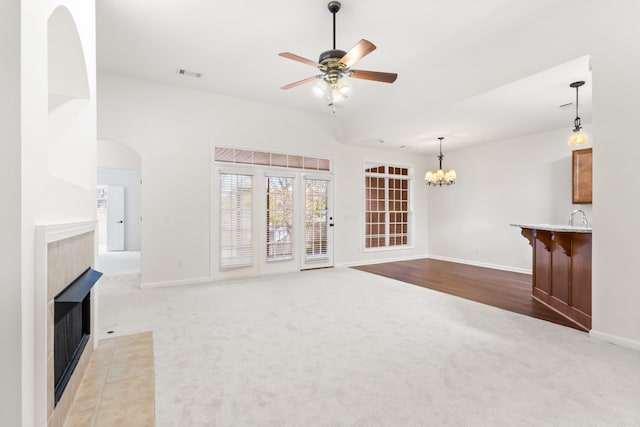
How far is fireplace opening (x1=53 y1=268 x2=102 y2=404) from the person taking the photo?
1598 mm

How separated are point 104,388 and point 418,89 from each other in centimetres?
499

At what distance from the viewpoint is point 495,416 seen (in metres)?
1.70

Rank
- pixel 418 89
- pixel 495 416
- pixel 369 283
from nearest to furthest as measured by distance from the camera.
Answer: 1. pixel 495 416
2. pixel 418 89
3. pixel 369 283

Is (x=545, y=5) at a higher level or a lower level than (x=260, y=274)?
higher

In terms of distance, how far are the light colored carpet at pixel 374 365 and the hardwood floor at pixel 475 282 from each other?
14.6 inches

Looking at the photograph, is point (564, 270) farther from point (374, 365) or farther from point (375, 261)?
point (375, 261)

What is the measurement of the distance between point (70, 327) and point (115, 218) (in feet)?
29.8

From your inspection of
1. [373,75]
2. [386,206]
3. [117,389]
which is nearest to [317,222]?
[386,206]
